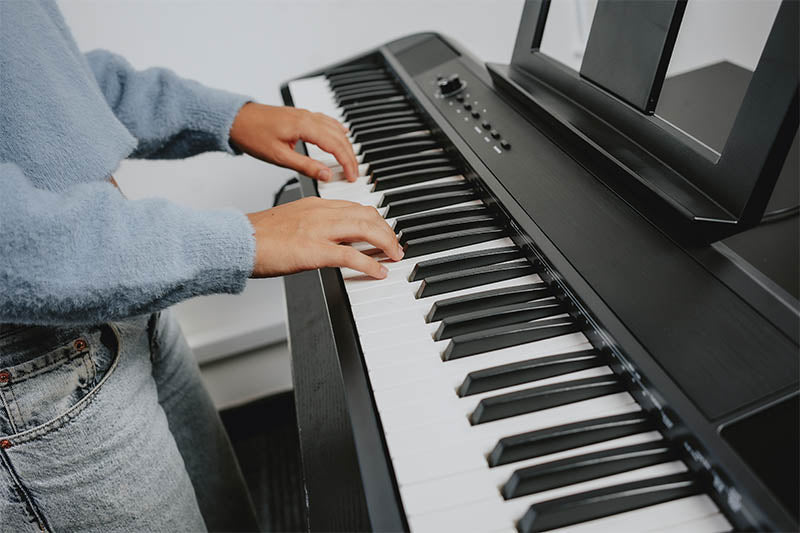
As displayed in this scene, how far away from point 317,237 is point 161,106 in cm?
46

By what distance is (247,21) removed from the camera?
1.30 m

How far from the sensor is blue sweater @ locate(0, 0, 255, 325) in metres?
0.51

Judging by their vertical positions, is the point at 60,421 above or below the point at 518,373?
below

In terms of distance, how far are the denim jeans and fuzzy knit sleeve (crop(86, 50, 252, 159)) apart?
296 mm

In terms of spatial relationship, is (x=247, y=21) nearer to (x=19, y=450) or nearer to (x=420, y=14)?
(x=420, y=14)

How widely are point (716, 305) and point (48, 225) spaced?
0.58m

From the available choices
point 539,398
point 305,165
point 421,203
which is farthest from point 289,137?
point 539,398

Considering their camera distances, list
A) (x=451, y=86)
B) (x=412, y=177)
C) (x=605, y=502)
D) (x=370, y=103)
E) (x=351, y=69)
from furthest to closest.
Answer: (x=351, y=69) < (x=370, y=103) < (x=451, y=86) < (x=412, y=177) < (x=605, y=502)

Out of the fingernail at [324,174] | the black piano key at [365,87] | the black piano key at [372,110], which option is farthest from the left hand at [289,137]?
the black piano key at [365,87]

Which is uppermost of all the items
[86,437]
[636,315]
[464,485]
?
[636,315]

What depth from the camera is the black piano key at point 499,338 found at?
0.54m

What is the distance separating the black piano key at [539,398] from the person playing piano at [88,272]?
22 cm

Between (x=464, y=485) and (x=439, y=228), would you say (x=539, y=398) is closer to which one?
(x=464, y=485)

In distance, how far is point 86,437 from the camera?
0.67m
